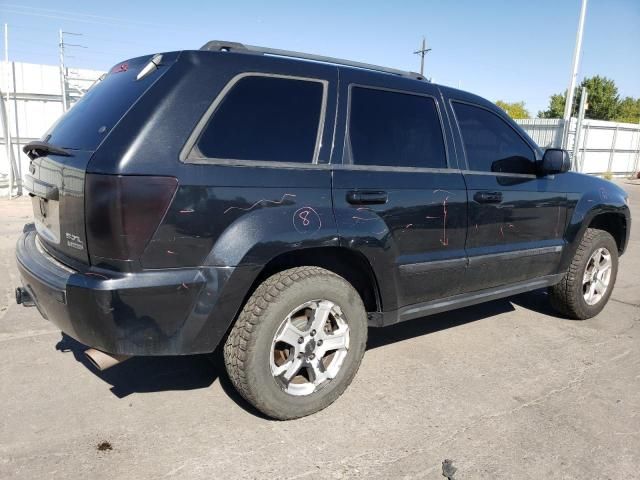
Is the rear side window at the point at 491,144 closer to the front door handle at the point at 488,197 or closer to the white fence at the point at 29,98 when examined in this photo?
the front door handle at the point at 488,197

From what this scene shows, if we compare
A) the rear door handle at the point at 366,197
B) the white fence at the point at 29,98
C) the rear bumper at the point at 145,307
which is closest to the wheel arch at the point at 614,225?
the rear door handle at the point at 366,197

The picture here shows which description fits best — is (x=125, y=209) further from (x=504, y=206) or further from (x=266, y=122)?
(x=504, y=206)

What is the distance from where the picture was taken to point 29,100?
43.0 feet

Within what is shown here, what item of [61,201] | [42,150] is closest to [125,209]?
[61,201]

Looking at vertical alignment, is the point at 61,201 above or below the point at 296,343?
above

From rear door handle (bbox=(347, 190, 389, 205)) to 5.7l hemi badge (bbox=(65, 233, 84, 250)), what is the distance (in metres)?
1.39

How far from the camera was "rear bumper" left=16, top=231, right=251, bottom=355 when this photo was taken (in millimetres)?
2291

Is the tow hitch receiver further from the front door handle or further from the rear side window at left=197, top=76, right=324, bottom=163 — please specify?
the front door handle

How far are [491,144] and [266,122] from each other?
77.3 inches

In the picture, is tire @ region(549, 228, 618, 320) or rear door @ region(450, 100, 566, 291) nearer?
rear door @ region(450, 100, 566, 291)

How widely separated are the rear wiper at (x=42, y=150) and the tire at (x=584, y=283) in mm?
4020

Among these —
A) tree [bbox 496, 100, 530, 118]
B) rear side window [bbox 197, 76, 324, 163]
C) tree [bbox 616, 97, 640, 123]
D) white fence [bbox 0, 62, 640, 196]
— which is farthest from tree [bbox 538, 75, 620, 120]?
rear side window [bbox 197, 76, 324, 163]

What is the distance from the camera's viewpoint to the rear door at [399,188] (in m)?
2.93

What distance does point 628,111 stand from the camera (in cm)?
5138
